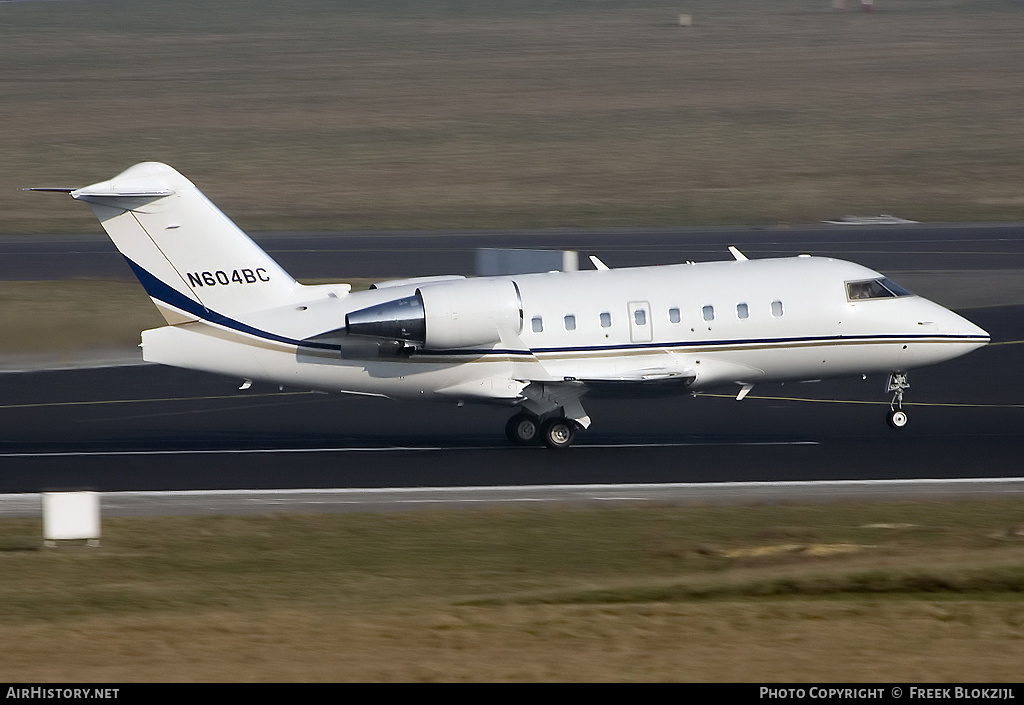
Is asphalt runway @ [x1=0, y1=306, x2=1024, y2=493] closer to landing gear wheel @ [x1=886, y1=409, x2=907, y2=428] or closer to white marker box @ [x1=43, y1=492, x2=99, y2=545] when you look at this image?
landing gear wheel @ [x1=886, y1=409, x2=907, y2=428]

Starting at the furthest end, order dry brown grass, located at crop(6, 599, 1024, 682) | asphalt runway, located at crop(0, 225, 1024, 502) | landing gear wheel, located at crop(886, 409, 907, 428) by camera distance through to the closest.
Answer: landing gear wheel, located at crop(886, 409, 907, 428) < asphalt runway, located at crop(0, 225, 1024, 502) < dry brown grass, located at crop(6, 599, 1024, 682)

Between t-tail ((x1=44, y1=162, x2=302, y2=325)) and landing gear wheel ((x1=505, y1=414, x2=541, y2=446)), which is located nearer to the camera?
t-tail ((x1=44, y1=162, x2=302, y2=325))

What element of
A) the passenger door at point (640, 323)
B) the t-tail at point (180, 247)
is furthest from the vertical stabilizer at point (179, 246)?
the passenger door at point (640, 323)

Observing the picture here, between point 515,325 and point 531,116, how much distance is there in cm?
6409

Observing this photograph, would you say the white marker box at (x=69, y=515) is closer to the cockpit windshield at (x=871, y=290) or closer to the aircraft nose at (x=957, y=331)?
the cockpit windshield at (x=871, y=290)

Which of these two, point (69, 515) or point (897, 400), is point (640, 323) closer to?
point (897, 400)

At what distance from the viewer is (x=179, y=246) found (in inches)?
1114

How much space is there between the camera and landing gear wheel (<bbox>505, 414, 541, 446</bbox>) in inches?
1196

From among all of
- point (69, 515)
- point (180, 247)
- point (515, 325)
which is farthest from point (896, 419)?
point (69, 515)

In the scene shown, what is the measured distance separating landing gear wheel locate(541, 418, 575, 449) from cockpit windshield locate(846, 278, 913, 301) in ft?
21.2

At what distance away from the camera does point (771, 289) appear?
1168 inches

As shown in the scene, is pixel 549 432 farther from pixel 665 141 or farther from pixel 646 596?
pixel 665 141

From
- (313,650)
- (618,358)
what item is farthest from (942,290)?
(313,650)

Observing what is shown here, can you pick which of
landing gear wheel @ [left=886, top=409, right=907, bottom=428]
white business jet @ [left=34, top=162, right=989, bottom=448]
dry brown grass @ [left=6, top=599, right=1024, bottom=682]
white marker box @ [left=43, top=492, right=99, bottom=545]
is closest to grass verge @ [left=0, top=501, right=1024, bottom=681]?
dry brown grass @ [left=6, top=599, right=1024, bottom=682]
